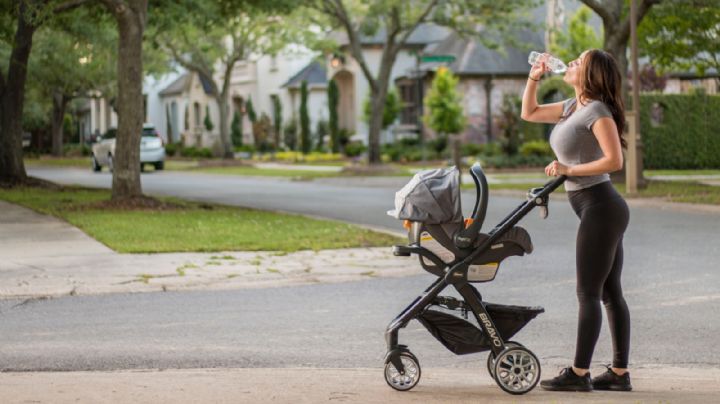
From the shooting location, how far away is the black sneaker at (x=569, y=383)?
6465 mm

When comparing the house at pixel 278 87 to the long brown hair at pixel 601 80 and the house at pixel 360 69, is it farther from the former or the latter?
the long brown hair at pixel 601 80

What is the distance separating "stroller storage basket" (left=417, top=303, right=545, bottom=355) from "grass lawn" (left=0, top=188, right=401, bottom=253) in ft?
24.6

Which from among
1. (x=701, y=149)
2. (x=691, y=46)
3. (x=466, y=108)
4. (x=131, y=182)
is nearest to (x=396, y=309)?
(x=131, y=182)

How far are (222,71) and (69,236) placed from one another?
5408 centimetres

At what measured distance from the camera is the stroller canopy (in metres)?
6.28

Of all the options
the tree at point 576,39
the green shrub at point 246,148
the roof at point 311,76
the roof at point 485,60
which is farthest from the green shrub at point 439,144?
the green shrub at point 246,148

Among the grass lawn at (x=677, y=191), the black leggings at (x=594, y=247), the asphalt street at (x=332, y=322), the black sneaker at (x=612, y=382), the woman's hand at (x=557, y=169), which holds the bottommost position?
the grass lawn at (x=677, y=191)

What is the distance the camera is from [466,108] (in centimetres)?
4828

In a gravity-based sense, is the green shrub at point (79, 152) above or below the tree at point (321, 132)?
below

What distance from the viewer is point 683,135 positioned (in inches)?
1389

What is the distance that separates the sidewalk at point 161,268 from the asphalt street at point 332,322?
0.33m

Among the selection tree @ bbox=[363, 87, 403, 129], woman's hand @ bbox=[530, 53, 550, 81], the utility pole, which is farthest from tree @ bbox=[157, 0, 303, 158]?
woman's hand @ bbox=[530, 53, 550, 81]

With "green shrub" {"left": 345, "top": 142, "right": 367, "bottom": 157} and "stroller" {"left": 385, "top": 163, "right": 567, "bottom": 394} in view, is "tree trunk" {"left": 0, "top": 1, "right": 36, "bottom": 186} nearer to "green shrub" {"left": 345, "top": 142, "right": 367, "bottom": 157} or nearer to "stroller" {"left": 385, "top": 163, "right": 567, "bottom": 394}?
"green shrub" {"left": 345, "top": 142, "right": 367, "bottom": 157}

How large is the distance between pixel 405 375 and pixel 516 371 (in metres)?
0.58
